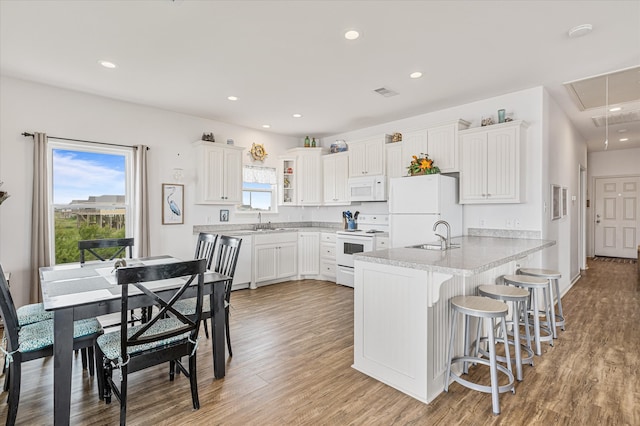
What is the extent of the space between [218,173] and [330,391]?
3818 mm

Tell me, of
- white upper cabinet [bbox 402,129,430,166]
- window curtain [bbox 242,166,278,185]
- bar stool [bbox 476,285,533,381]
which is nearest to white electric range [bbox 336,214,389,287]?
white upper cabinet [bbox 402,129,430,166]

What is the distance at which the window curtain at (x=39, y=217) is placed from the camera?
370 cm

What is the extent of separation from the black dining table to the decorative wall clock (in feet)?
11.5

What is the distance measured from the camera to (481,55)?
3117mm

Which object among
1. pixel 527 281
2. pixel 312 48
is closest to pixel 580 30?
pixel 527 281

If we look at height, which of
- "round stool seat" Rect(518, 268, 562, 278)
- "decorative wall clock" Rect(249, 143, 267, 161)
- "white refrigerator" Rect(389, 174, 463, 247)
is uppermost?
"decorative wall clock" Rect(249, 143, 267, 161)

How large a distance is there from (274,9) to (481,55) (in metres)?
2.00

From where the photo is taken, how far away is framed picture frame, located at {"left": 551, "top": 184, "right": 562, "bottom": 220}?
4.23m

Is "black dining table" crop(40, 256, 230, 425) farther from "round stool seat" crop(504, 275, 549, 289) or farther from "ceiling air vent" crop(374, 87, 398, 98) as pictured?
"ceiling air vent" crop(374, 87, 398, 98)

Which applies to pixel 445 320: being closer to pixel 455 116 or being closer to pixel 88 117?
pixel 455 116

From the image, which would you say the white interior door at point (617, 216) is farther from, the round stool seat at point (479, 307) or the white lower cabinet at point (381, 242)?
the round stool seat at point (479, 307)

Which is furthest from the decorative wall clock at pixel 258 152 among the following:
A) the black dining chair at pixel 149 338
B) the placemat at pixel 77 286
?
the black dining chair at pixel 149 338

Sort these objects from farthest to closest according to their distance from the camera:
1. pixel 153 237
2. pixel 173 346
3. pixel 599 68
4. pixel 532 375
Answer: pixel 153 237
pixel 599 68
pixel 532 375
pixel 173 346

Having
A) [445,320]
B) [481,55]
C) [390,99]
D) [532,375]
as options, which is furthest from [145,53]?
[532,375]
